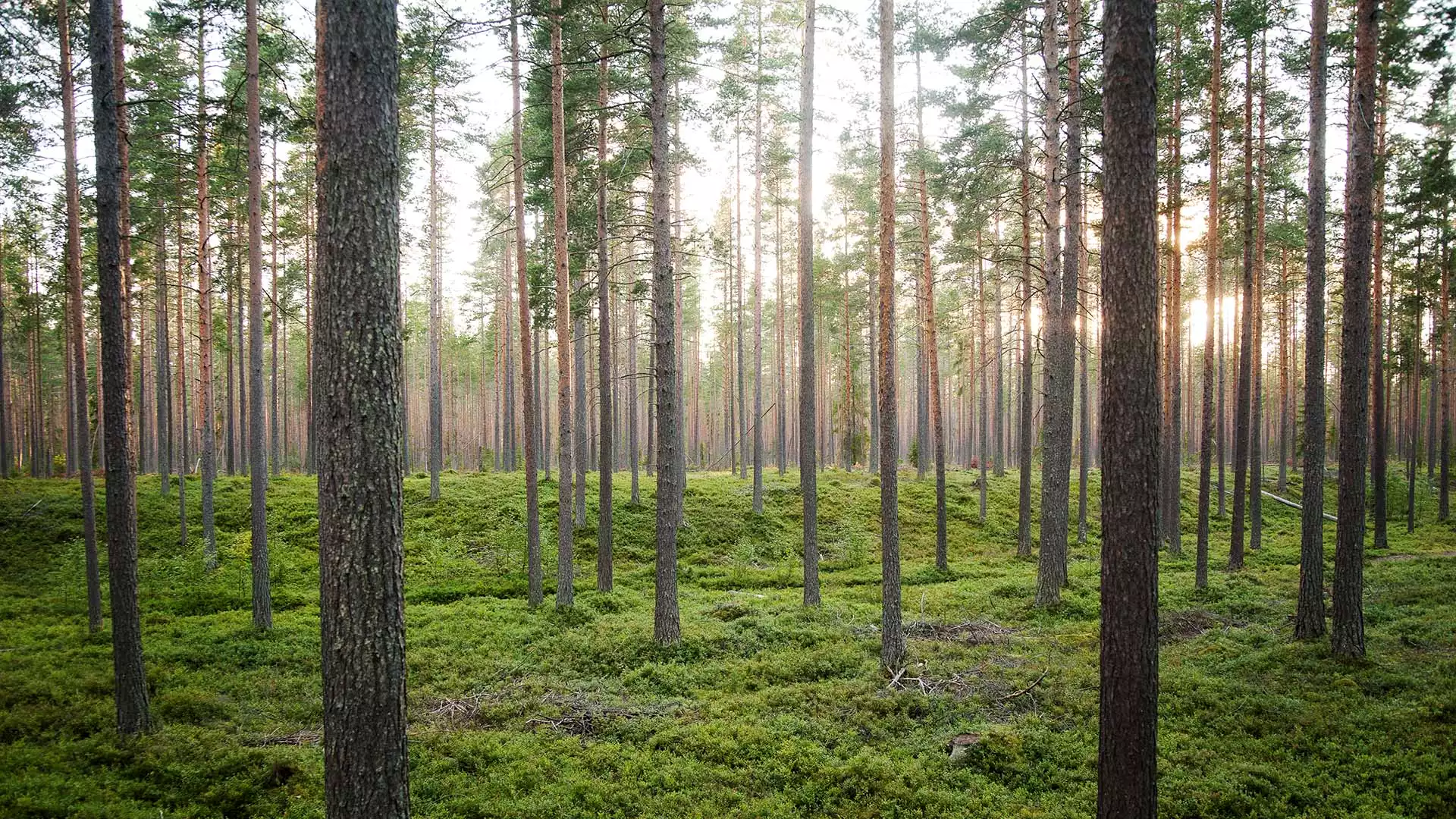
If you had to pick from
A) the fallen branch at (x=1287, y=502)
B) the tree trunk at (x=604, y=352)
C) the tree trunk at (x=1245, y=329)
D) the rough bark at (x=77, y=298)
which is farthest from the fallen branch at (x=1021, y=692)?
the fallen branch at (x=1287, y=502)

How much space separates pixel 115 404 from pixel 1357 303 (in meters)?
16.0

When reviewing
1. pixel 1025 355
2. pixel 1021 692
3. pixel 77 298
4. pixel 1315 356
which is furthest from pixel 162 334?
pixel 1315 356

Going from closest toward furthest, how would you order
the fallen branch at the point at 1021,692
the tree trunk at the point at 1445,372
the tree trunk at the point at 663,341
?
1. the fallen branch at the point at 1021,692
2. the tree trunk at the point at 663,341
3. the tree trunk at the point at 1445,372

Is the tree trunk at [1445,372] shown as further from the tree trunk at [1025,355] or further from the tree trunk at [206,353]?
the tree trunk at [206,353]

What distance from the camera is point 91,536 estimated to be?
12.9 meters

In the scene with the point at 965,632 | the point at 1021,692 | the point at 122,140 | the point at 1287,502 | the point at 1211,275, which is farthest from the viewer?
the point at 1287,502

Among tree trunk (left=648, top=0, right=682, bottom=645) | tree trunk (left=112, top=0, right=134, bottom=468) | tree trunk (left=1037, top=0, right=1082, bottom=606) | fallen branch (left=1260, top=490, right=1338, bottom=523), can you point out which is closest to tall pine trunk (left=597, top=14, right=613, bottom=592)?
tree trunk (left=648, top=0, right=682, bottom=645)

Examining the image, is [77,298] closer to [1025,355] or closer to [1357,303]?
[1357,303]

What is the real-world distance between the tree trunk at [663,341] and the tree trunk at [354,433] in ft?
22.4

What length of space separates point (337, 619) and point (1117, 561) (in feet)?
17.7

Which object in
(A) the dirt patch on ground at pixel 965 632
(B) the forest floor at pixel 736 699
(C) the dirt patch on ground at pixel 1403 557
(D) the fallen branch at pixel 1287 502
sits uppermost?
(B) the forest floor at pixel 736 699

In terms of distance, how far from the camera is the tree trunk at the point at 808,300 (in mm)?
11859

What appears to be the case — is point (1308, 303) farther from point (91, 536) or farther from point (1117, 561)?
point (91, 536)

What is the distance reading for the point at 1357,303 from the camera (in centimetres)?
901
